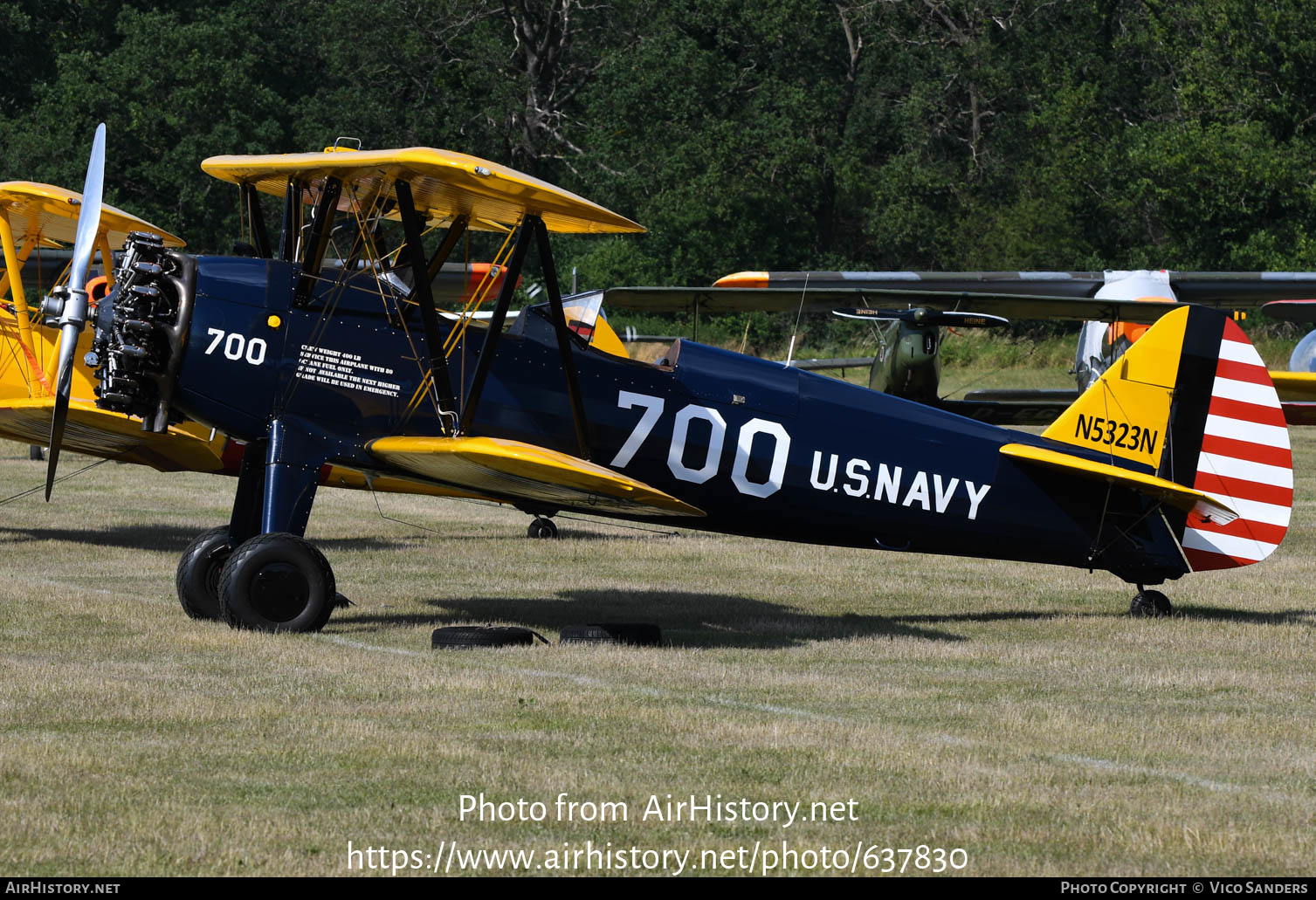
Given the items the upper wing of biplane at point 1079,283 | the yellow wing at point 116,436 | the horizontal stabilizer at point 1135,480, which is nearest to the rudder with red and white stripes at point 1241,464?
the horizontal stabilizer at point 1135,480

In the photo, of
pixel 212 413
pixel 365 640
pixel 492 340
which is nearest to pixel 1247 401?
pixel 492 340

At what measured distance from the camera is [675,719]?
6.57m

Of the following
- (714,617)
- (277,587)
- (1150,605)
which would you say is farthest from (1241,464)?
(277,587)

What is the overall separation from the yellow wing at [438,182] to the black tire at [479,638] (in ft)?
7.29

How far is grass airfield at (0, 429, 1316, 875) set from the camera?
4820mm

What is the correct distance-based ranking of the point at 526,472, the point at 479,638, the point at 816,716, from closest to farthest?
the point at 816,716
the point at 526,472
the point at 479,638

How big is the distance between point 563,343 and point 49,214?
21.1 ft

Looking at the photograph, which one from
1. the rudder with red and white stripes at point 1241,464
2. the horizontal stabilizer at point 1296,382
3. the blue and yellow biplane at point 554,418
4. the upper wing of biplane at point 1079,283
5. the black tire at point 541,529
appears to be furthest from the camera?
the upper wing of biplane at point 1079,283

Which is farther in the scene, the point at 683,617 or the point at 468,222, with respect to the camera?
the point at 683,617

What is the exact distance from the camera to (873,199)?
46.8 meters

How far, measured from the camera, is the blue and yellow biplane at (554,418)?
8.51 meters

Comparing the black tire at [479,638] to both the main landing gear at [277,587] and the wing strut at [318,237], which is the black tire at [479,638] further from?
the wing strut at [318,237]

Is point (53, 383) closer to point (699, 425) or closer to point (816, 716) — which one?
point (699, 425)

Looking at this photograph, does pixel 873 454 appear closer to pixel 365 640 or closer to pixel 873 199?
pixel 365 640
